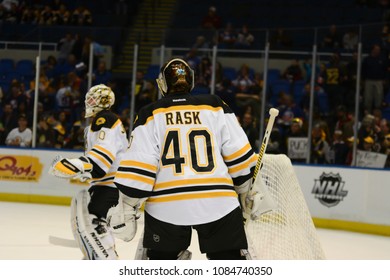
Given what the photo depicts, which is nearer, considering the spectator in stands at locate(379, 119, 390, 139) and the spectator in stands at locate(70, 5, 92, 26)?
the spectator in stands at locate(379, 119, 390, 139)

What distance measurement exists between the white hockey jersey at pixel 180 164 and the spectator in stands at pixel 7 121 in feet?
25.5

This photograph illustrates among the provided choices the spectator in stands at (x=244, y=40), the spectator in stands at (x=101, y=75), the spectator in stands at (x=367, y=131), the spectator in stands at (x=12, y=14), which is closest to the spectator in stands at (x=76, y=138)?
the spectator in stands at (x=101, y=75)

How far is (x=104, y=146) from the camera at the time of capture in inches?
221

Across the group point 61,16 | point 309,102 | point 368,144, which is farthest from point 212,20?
point 368,144

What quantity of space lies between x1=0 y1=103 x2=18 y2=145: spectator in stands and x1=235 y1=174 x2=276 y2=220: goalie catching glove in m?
7.67

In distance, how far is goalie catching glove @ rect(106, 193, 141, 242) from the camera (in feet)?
12.5

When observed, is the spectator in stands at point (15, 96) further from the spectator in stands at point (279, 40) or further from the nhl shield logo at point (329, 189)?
the nhl shield logo at point (329, 189)

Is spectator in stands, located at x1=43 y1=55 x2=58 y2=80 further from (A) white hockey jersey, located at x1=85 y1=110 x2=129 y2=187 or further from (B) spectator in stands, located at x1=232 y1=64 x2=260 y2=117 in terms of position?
(A) white hockey jersey, located at x1=85 y1=110 x2=129 y2=187

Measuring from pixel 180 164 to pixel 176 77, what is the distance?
1.31 ft

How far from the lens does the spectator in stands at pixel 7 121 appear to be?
11.3 metres

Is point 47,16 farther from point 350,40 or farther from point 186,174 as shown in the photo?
point 186,174

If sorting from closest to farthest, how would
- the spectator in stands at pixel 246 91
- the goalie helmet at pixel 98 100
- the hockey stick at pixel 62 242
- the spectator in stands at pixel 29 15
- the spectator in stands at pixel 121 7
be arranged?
the goalie helmet at pixel 98 100 < the hockey stick at pixel 62 242 < the spectator in stands at pixel 246 91 < the spectator in stands at pixel 29 15 < the spectator in stands at pixel 121 7

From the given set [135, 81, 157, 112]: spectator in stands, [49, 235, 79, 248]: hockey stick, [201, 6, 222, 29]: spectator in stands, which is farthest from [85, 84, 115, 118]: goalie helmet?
[201, 6, 222, 29]: spectator in stands

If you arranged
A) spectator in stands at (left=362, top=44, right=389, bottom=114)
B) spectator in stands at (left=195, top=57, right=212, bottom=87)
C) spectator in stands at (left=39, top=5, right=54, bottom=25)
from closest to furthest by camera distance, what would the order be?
spectator in stands at (left=362, top=44, right=389, bottom=114)
spectator in stands at (left=195, top=57, right=212, bottom=87)
spectator in stands at (left=39, top=5, right=54, bottom=25)
